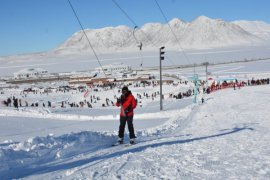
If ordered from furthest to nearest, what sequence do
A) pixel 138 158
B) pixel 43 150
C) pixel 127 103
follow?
pixel 127 103, pixel 43 150, pixel 138 158

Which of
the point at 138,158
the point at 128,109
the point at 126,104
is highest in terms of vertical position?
the point at 126,104

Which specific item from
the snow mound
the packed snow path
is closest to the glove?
the packed snow path

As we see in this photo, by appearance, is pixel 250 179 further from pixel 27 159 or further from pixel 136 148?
pixel 27 159

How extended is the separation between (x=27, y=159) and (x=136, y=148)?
2218mm

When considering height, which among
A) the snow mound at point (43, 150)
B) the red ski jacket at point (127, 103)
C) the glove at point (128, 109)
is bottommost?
the snow mound at point (43, 150)

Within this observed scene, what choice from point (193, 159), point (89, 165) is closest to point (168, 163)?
point (193, 159)

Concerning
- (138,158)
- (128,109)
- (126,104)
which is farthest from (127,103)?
(138,158)

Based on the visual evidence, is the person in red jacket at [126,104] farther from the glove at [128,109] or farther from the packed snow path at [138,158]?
the packed snow path at [138,158]

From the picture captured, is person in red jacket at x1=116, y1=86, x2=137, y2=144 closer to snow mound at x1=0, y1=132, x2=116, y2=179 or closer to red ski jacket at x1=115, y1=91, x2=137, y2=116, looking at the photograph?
red ski jacket at x1=115, y1=91, x2=137, y2=116

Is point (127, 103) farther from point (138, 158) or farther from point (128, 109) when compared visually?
point (138, 158)

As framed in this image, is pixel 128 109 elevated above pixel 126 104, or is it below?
below

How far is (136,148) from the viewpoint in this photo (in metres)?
7.69

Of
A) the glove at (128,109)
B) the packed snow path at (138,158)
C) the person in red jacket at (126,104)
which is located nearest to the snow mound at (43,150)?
the packed snow path at (138,158)

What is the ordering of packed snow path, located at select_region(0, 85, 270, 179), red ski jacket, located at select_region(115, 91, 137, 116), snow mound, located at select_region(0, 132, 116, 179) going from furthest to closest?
1. red ski jacket, located at select_region(115, 91, 137, 116)
2. snow mound, located at select_region(0, 132, 116, 179)
3. packed snow path, located at select_region(0, 85, 270, 179)
